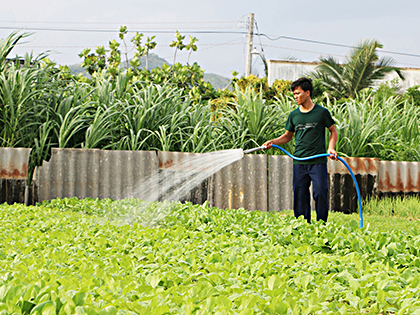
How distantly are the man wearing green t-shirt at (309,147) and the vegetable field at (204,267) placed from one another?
0.87 metres

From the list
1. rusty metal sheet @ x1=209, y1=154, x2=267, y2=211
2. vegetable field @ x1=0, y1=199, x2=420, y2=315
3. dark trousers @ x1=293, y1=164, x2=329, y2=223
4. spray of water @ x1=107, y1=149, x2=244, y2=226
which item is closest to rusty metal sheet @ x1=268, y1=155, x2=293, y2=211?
rusty metal sheet @ x1=209, y1=154, x2=267, y2=211

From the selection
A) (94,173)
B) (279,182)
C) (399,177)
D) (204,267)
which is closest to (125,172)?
(94,173)

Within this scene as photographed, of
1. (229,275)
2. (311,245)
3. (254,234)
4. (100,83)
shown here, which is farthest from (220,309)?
(100,83)

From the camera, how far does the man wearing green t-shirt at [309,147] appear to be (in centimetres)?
495

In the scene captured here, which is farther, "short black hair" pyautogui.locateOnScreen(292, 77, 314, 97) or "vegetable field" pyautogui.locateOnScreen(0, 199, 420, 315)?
"short black hair" pyautogui.locateOnScreen(292, 77, 314, 97)

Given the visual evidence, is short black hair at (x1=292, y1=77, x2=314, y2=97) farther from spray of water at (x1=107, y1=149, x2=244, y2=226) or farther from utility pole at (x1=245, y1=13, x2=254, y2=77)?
utility pole at (x1=245, y1=13, x2=254, y2=77)

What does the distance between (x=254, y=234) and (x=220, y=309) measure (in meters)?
2.14

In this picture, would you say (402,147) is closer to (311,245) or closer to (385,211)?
(385,211)

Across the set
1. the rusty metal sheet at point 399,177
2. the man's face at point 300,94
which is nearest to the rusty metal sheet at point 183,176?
the man's face at point 300,94

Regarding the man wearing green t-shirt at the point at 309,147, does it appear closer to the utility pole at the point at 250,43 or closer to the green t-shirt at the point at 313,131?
the green t-shirt at the point at 313,131

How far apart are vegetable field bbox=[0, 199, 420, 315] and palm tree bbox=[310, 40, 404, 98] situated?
19677 mm

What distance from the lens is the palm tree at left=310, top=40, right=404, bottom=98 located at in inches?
860

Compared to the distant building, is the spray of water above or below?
below

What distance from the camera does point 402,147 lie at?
27.4 feet
